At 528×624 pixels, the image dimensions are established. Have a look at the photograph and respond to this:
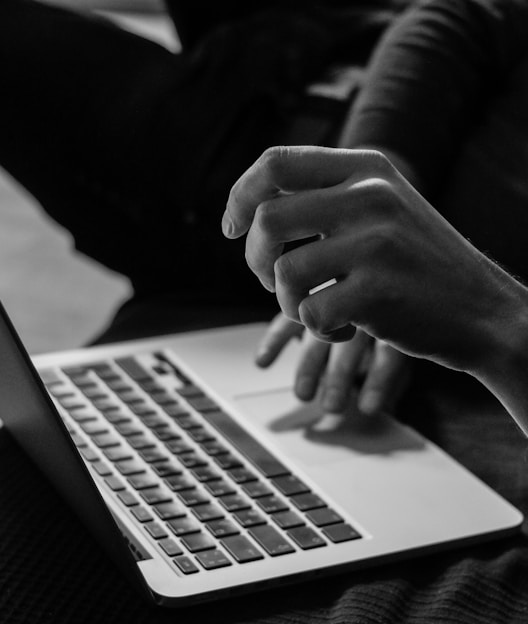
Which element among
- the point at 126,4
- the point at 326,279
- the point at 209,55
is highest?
the point at 326,279

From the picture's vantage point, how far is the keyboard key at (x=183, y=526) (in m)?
0.45

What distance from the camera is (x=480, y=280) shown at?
0.37 meters

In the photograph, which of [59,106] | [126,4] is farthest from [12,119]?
[126,4]

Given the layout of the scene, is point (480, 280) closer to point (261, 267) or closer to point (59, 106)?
point (261, 267)

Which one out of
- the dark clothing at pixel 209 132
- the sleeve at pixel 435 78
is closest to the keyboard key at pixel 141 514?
the dark clothing at pixel 209 132

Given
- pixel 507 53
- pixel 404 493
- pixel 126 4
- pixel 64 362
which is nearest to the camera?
pixel 404 493

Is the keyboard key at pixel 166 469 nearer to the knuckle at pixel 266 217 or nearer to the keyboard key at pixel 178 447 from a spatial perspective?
the keyboard key at pixel 178 447

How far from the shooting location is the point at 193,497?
0.48 m

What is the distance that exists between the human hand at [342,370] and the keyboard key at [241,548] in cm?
16

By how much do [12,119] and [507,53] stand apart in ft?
1.27

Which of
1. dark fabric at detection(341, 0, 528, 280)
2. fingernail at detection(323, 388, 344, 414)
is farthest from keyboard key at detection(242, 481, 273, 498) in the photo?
dark fabric at detection(341, 0, 528, 280)

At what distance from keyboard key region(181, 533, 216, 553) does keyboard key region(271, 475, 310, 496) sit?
58mm

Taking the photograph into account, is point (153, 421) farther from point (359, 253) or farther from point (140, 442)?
point (359, 253)

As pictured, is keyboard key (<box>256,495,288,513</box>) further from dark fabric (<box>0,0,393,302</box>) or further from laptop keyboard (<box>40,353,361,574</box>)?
dark fabric (<box>0,0,393,302</box>)
